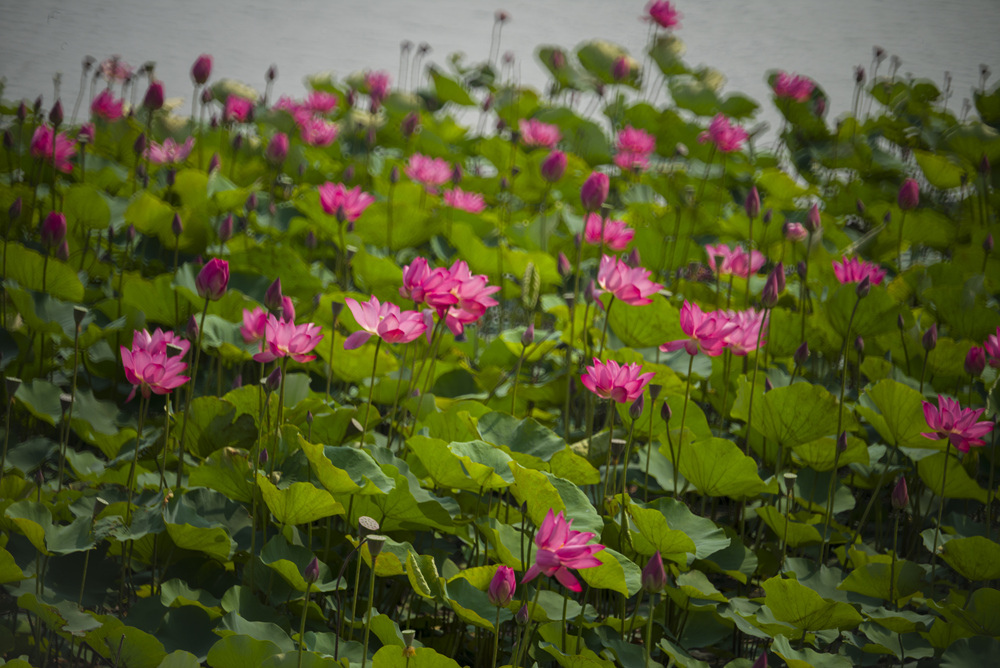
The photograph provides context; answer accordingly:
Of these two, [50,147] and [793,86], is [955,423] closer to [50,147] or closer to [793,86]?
[50,147]

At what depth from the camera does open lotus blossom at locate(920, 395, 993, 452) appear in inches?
36.7

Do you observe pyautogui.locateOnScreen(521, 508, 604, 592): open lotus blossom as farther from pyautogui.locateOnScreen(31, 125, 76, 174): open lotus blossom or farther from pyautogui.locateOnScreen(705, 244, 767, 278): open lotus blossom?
pyautogui.locateOnScreen(31, 125, 76, 174): open lotus blossom

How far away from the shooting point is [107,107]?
6.31ft

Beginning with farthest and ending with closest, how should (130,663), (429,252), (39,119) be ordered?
(429,252)
(39,119)
(130,663)

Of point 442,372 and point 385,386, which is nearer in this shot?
point 385,386

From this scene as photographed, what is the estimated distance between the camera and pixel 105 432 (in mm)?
1111

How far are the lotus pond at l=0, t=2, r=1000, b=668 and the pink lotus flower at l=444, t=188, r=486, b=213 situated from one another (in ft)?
0.08

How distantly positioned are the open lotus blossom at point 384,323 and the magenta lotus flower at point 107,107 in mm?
1398

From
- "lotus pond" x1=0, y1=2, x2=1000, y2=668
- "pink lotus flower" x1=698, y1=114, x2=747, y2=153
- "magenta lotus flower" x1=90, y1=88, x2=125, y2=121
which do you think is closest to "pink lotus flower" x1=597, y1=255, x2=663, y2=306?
"lotus pond" x1=0, y1=2, x2=1000, y2=668

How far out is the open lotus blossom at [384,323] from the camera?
33.3 inches

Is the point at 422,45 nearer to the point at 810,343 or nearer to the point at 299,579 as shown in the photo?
the point at 810,343

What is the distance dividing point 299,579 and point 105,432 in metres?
0.49

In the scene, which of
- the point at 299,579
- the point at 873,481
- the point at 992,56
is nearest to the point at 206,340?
the point at 299,579

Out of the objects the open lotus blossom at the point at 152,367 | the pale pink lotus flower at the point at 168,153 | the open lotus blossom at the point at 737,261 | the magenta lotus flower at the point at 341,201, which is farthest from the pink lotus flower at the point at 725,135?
the open lotus blossom at the point at 152,367
